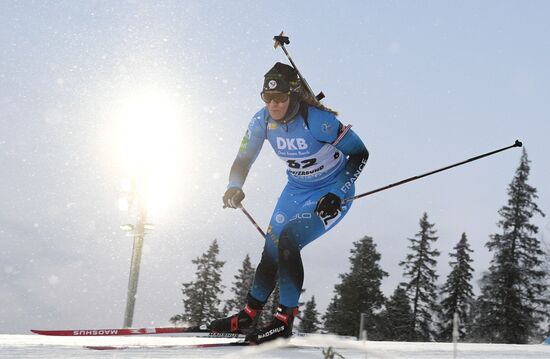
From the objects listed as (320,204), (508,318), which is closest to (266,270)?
(320,204)

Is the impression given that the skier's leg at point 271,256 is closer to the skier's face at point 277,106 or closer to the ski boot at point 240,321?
the ski boot at point 240,321

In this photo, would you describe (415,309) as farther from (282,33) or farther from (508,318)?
(282,33)

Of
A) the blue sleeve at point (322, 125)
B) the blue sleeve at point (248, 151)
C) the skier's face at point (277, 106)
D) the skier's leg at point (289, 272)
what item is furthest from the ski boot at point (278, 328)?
the skier's face at point (277, 106)

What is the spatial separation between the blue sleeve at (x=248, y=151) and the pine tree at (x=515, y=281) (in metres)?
28.9

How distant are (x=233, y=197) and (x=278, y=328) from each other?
1.27 m

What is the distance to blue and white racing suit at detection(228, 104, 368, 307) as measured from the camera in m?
4.72

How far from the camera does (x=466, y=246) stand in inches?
1451

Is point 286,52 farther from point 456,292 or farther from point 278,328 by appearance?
point 456,292

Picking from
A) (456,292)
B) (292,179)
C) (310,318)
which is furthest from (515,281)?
(292,179)

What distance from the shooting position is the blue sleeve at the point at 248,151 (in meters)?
5.30

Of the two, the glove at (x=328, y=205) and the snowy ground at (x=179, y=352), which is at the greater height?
the glove at (x=328, y=205)

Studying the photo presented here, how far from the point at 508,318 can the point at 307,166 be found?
29480 mm

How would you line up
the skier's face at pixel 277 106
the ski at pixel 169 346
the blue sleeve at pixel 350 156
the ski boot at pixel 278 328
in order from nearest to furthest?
the ski at pixel 169 346 → the ski boot at pixel 278 328 → the skier's face at pixel 277 106 → the blue sleeve at pixel 350 156

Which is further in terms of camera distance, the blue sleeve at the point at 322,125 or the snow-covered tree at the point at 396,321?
the snow-covered tree at the point at 396,321
